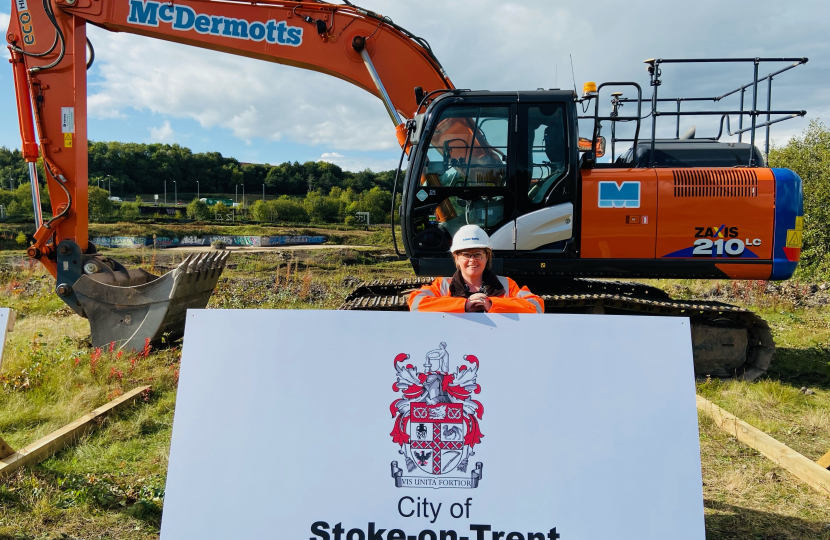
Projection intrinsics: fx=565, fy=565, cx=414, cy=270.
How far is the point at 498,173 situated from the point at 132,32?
4666mm

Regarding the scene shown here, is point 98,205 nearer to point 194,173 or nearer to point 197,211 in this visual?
point 197,211

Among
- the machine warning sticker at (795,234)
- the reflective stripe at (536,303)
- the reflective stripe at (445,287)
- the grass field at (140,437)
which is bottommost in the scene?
the grass field at (140,437)

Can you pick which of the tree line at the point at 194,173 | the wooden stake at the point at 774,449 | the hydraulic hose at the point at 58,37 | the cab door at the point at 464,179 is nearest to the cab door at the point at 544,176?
the cab door at the point at 464,179

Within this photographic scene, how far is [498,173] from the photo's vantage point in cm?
555

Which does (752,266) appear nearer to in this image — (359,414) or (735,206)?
(735,206)

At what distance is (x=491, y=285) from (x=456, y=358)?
0.84 metres

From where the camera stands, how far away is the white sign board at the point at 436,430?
2180mm

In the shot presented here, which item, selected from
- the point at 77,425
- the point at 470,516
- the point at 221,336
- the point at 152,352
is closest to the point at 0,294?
the point at 152,352

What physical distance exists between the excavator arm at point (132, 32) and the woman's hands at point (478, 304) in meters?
3.88

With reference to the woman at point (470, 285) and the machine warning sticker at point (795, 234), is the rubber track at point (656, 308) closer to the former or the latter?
the machine warning sticker at point (795, 234)

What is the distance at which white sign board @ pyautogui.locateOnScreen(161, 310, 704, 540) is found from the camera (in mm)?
2180

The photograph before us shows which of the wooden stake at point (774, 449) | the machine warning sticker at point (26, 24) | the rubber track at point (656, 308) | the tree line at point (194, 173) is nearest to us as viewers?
the wooden stake at point (774, 449)

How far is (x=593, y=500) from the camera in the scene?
2.17 metres

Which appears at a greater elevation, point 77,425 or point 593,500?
point 593,500
